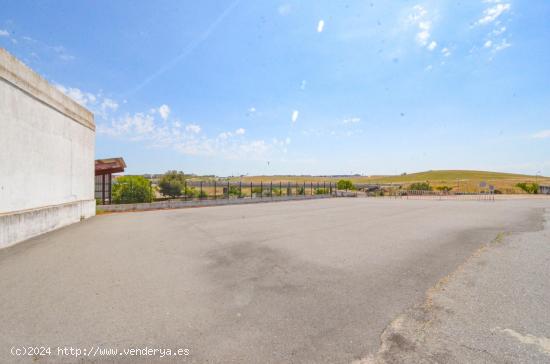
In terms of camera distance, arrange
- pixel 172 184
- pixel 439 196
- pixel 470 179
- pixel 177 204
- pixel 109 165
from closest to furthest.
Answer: pixel 109 165, pixel 177 204, pixel 439 196, pixel 172 184, pixel 470 179

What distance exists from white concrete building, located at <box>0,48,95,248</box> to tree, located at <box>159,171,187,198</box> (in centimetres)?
3357

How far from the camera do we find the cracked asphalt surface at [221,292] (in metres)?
3.12

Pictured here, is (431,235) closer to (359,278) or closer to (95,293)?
(359,278)

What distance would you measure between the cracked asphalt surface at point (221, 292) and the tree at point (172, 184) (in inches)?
1476

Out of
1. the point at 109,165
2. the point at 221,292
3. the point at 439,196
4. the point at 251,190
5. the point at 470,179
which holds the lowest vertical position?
the point at 439,196

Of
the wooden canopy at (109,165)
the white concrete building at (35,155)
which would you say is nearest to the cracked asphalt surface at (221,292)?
the white concrete building at (35,155)

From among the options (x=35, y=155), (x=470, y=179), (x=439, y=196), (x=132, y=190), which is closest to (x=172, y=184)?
(x=132, y=190)

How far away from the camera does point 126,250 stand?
712cm

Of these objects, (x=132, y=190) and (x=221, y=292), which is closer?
(x=221, y=292)

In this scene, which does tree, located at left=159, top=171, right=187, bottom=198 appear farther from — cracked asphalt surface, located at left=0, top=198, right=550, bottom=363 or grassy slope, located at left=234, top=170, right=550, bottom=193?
grassy slope, located at left=234, top=170, right=550, bottom=193

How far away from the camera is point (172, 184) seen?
45.3m

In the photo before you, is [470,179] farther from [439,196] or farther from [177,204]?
[177,204]

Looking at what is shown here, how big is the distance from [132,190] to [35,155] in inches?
1140

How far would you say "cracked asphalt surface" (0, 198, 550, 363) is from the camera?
312 cm
